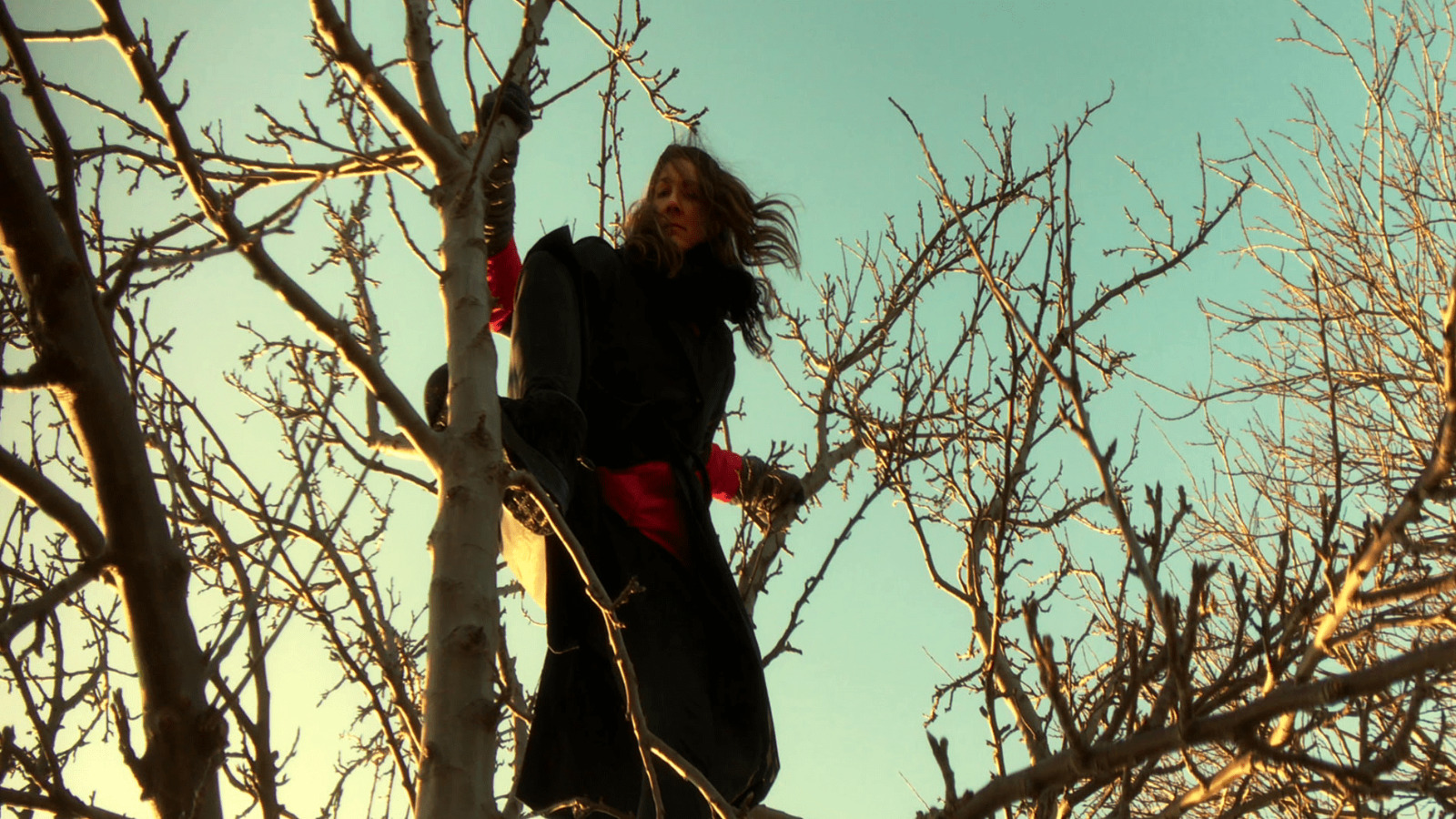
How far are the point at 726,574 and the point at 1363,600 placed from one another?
4.50ft

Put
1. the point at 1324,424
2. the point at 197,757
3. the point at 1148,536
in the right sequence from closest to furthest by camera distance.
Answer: the point at 1148,536 → the point at 197,757 → the point at 1324,424

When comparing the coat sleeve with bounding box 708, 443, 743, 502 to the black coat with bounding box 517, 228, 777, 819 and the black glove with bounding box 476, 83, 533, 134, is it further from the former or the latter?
the black glove with bounding box 476, 83, 533, 134

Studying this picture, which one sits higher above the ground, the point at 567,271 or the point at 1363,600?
the point at 567,271

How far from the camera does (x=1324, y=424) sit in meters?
5.63

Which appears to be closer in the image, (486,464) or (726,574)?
(486,464)

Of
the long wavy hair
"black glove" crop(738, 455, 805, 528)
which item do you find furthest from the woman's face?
"black glove" crop(738, 455, 805, 528)

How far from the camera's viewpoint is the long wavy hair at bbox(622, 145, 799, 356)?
9.30ft

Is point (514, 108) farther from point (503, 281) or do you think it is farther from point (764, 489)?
point (764, 489)

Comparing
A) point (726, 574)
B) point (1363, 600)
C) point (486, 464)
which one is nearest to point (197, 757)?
point (486, 464)

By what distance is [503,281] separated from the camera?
266cm

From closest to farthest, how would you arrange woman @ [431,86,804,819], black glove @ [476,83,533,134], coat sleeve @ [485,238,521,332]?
woman @ [431,86,804,819]
black glove @ [476,83,533,134]
coat sleeve @ [485,238,521,332]

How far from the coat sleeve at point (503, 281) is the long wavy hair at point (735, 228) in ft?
0.94

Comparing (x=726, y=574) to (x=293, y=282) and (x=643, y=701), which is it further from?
(x=293, y=282)

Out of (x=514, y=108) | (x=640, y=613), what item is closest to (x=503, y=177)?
(x=514, y=108)
